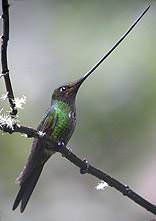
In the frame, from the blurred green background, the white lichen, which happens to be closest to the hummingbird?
the white lichen

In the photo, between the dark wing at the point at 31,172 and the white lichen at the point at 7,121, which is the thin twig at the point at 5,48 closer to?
the white lichen at the point at 7,121

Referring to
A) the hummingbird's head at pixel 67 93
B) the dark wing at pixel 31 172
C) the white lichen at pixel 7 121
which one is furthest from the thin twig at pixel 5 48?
the hummingbird's head at pixel 67 93

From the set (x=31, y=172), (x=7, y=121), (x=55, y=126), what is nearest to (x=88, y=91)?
(x=55, y=126)

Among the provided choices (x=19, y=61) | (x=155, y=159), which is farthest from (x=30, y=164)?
(x=19, y=61)

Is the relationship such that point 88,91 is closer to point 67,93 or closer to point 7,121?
point 67,93

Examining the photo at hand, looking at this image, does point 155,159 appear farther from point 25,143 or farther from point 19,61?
point 19,61

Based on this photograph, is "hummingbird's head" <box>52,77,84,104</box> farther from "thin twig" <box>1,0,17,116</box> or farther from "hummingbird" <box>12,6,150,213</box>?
"thin twig" <box>1,0,17,116</box>
